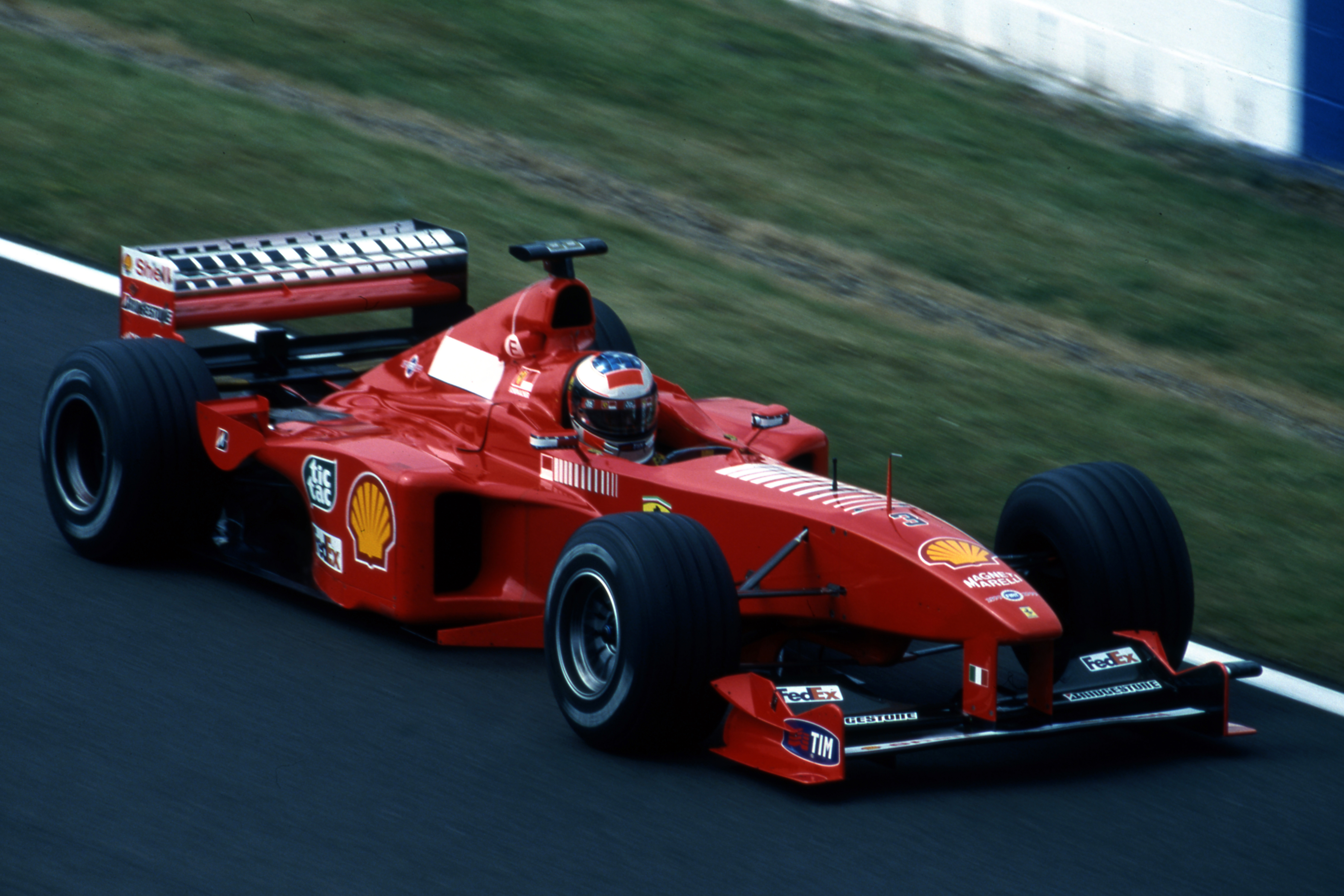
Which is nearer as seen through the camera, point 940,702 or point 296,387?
point 940,702

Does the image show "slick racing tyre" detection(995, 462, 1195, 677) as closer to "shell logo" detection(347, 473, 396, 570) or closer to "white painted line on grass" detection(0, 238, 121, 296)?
"shell logo" detection(347, 473, 396, 570)

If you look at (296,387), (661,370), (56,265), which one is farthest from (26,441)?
(661,370)

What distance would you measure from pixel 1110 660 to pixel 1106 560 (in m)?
0.34

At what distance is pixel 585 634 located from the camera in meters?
6.25

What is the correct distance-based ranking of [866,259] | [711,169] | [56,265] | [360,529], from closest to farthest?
[360,529] → [56,265] → [866,259] → [711,169]

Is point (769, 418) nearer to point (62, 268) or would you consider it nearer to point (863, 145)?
point (62, 268)

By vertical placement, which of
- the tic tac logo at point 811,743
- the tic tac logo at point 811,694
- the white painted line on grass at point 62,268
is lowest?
the white painted line on grass at point 62,268

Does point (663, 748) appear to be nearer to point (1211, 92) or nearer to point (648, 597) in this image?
point (648, 597)

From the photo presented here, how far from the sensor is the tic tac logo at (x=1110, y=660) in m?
6.29

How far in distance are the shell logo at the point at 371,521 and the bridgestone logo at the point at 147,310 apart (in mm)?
1580

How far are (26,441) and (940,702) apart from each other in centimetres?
474

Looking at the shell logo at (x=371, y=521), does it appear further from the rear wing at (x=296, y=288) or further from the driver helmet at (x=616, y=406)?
the rear wing at (x=296, y=288)

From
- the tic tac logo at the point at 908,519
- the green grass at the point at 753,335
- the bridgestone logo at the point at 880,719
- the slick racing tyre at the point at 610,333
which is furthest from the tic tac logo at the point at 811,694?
the slick racing tyre at the point at 610,333

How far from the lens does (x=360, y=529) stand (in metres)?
7.12
